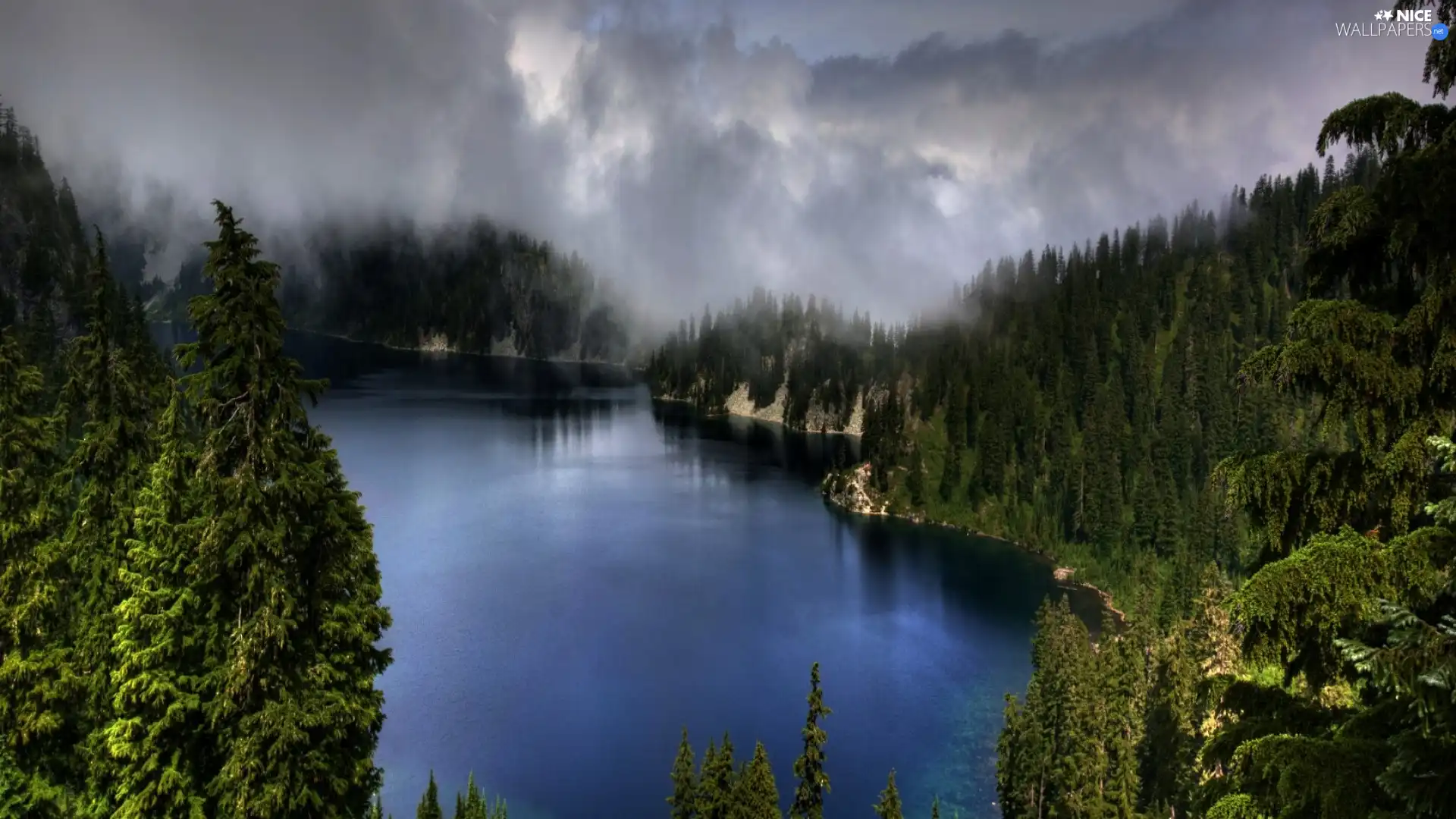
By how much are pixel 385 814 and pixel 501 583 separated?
54789 millimetres

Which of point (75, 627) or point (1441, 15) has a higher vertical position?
point (1441, 15)

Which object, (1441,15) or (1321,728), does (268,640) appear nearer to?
(1321,728)

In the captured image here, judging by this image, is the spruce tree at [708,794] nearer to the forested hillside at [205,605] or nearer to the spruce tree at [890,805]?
the spruce tree at [890,805]

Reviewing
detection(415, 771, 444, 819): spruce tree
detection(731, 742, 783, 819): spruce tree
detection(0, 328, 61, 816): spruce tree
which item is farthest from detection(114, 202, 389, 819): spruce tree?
detection(415, 771, 444, 819): spruce tree

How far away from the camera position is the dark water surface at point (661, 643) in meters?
75.4

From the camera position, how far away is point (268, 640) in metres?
18.1

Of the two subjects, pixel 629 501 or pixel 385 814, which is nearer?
pixel 385 814

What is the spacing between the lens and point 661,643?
10412 cm

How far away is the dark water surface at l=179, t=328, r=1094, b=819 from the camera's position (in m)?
75.4

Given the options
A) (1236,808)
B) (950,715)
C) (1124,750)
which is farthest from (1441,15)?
(950,715)

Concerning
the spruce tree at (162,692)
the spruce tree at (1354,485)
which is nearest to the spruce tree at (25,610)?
the spruce tree at (162,692)

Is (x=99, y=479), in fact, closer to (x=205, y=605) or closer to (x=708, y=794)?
(x=205, y=605)

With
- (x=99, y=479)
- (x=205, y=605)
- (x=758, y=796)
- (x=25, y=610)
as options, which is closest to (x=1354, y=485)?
(x=205, y=605)

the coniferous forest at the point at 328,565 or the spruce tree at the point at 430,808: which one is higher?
the coniferous forest at the point at 328,565
